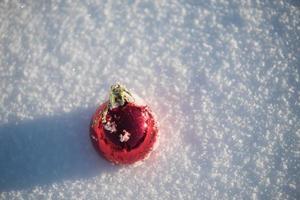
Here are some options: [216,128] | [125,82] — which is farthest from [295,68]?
[125,82]

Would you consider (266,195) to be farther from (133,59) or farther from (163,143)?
(133,59)

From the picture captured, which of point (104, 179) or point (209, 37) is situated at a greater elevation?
point (209, 37)
